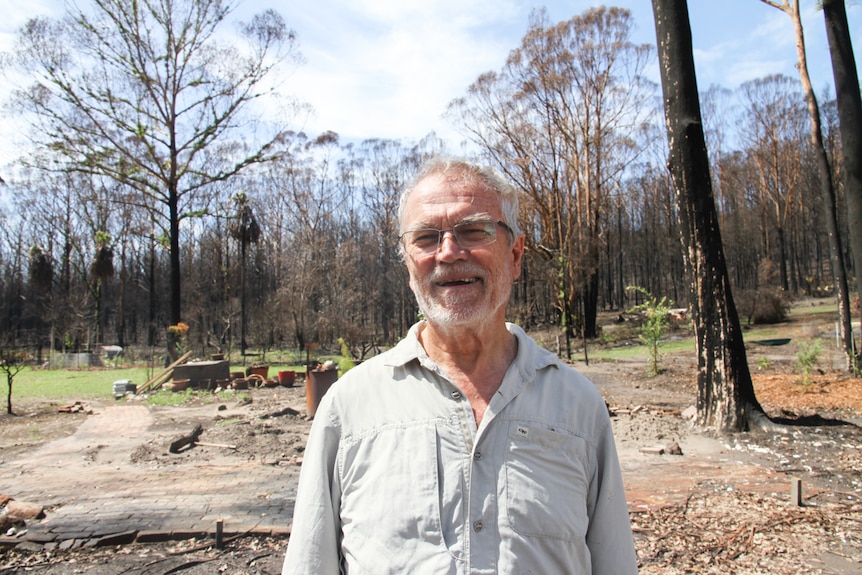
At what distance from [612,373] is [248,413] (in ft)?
29.5

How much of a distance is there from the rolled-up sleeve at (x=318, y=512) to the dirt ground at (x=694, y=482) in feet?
8.91

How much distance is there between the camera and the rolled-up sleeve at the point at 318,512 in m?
1.56

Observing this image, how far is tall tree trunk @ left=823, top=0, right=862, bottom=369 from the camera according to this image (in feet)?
34.7

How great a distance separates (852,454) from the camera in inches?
236

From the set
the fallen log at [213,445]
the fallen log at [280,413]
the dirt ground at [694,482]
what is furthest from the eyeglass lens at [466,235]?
the fallen log at [280,413]

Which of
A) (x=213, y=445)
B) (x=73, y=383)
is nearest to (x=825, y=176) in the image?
(x=213, y=445)

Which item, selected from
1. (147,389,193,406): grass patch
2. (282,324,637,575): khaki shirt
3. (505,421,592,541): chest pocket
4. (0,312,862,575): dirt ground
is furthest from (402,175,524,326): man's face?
(147,389,193,406): grass patch

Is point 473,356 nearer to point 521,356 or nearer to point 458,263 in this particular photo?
point 521,356

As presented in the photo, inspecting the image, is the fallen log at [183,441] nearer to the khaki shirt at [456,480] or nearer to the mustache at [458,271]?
the khaki shirt at [456,480]

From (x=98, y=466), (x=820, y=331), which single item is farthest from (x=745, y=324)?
(x=98, y=466)

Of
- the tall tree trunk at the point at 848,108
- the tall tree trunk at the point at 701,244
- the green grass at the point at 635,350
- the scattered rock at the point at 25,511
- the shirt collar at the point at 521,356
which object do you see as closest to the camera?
the shirt collar at the point at 521,356

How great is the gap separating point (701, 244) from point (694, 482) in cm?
326

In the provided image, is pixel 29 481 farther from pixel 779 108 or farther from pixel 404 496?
pixel 779 108

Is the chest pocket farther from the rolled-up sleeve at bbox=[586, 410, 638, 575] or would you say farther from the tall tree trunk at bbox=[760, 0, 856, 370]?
the tall tree trunk at bbox=[760, 0, 856, 370]
